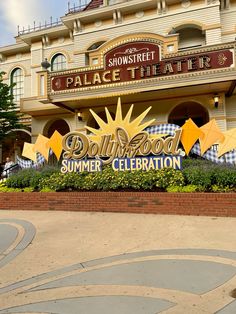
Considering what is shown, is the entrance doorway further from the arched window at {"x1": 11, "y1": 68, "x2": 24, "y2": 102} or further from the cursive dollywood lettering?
the arched window at {"x1": 11, "y1": 68, "x2": 24, "y2": 102}

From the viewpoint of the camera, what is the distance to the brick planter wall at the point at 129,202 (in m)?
8.21

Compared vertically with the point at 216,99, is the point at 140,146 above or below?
below

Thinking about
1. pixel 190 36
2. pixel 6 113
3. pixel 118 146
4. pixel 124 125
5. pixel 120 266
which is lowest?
pixel 120 266

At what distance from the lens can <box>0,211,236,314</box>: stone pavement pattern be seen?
11.9 ft

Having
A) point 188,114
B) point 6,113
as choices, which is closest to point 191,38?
point 188,114

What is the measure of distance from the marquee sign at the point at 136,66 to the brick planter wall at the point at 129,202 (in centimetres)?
612

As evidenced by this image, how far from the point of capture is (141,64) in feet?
43.9

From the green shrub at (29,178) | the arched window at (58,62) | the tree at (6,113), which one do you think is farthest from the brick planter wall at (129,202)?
the arched window at (58,62)

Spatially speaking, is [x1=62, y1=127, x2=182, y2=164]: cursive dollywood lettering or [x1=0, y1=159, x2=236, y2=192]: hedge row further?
[x1=62, y1=127, x2=182, y2=164]: cursive dollywood lettering

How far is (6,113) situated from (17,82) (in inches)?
199

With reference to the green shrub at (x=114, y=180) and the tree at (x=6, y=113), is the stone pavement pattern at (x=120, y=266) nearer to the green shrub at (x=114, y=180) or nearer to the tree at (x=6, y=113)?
the green shrub at (x=114, y=180)

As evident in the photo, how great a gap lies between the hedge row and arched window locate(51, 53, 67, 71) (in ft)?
30.9

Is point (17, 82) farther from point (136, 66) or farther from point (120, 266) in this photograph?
point (120, 266)

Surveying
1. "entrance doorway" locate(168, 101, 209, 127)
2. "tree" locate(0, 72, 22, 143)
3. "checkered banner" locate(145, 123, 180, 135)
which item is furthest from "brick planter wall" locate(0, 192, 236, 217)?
"entrance doorway" locate(168, 101, 209, 127)
